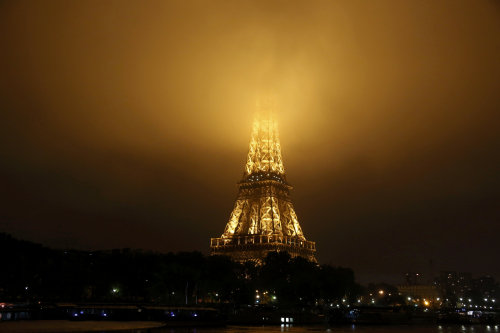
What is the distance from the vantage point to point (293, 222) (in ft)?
387

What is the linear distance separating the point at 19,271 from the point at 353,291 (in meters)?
60.4

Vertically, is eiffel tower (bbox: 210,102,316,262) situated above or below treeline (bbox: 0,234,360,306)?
above

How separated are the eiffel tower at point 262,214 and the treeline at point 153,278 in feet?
37.5

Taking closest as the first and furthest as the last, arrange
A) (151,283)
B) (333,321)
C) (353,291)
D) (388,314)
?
1. (333,321)
2. (151,283)
3. (388,314)
4. (353,291)

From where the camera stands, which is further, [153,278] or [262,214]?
[262,214]

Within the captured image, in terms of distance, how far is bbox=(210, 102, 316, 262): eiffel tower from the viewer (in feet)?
362

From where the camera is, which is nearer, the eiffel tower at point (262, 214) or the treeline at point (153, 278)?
the treeline at point (153, 278)

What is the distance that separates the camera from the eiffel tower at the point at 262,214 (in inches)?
4345

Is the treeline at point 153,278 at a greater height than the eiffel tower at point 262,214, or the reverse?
the eiffel tower at point 262,214

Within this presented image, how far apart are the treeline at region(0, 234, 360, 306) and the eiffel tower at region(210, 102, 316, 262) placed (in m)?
11.4

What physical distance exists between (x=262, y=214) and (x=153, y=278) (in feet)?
112

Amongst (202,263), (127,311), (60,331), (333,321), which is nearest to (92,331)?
(60,331)

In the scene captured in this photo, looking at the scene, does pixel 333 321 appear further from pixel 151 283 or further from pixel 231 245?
pixel 231 245

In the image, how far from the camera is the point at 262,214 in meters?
114
